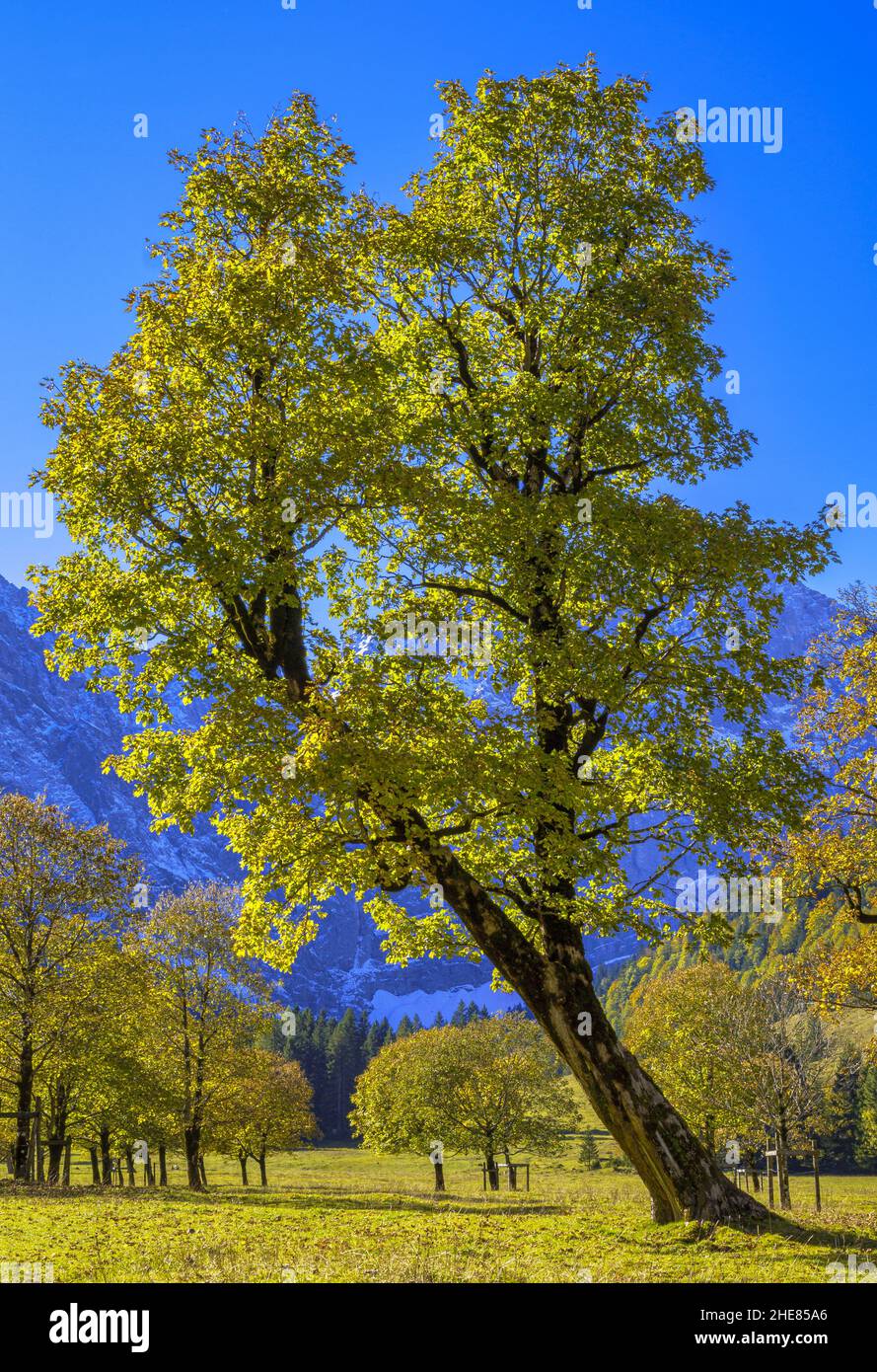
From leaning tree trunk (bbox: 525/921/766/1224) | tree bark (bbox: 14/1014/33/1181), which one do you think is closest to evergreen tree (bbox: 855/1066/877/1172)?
tree bark (bbox: 14/1014/33/1181)

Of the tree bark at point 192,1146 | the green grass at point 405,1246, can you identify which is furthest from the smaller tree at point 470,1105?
the green grass at point 405,1246

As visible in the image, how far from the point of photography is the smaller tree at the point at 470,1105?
61750 millimetres

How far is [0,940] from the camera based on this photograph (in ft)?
120

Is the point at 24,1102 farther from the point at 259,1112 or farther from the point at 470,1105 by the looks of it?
the point at 470,1105

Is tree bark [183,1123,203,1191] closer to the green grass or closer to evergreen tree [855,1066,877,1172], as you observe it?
the green grass

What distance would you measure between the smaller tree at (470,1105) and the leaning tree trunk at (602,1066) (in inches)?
1873

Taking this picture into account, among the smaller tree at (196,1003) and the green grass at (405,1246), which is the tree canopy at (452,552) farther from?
the smaller tree at (196,1003)

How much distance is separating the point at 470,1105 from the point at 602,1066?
5021cm

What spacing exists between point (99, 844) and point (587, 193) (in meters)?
29.1

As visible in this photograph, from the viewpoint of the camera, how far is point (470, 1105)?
62438mm

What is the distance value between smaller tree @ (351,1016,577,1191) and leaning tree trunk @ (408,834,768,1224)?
47.6m

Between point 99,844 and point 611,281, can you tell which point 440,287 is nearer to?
point 611,281
